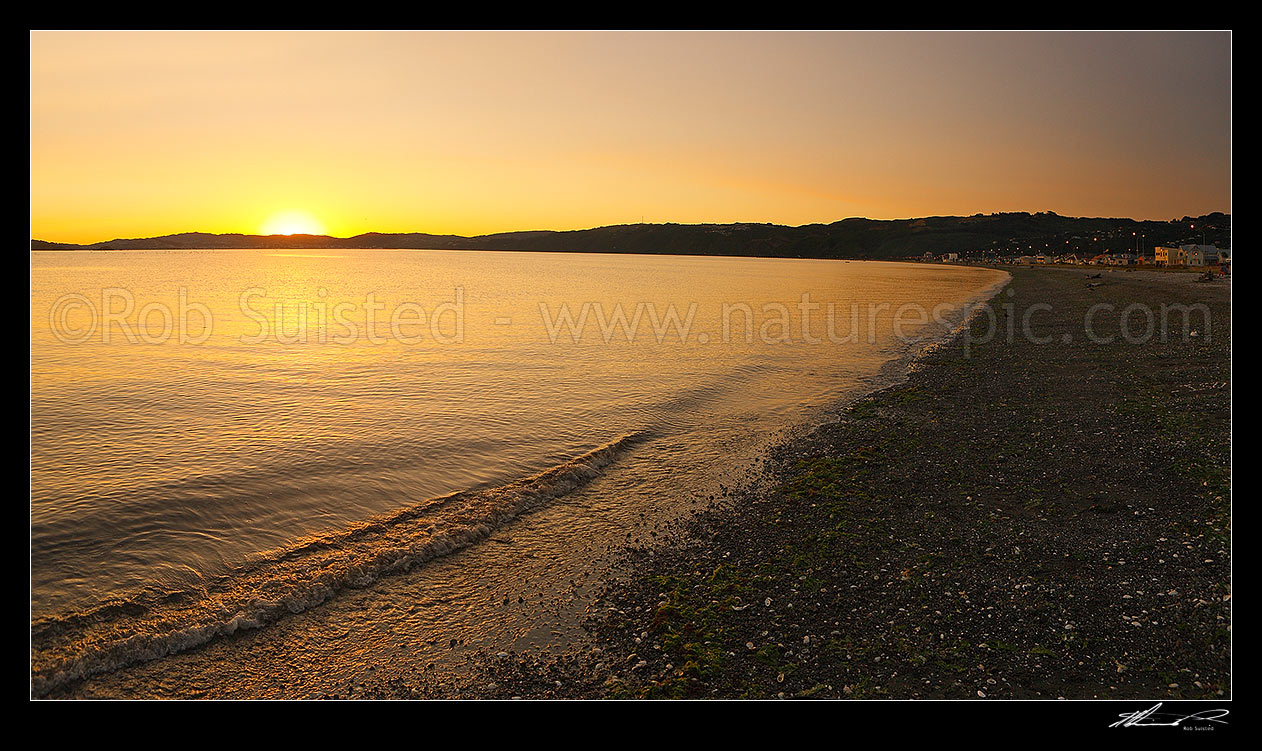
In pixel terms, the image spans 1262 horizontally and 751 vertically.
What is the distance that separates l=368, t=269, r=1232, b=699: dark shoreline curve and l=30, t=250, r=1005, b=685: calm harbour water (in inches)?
123

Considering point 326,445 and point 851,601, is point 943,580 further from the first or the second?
point 326,445

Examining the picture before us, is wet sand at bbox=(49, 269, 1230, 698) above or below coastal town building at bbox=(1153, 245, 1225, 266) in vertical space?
below

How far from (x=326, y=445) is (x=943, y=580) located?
15778mm

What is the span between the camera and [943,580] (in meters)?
9.61

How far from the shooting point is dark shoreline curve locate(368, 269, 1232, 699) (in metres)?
7.64

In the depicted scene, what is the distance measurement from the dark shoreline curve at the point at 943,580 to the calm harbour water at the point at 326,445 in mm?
3115

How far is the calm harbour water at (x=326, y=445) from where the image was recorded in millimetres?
10961

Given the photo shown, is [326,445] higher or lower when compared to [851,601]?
higher

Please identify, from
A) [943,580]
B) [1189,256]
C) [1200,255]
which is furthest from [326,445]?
[1189,256]

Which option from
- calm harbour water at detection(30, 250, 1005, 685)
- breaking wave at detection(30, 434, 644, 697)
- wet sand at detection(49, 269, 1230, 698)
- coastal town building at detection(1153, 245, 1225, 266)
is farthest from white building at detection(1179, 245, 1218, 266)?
breaking wave at detection(30, 434, 644, 697)

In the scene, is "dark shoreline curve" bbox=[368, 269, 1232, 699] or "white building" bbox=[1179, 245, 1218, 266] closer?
"dark shoreline curve" bbox=[368, 269, 1232, 699]

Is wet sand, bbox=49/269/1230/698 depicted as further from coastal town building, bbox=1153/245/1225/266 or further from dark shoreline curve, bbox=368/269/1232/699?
coastal town building, bbox=1153/245/1225/266

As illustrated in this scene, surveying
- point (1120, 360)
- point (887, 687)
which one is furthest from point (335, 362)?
point (1120, 360)
